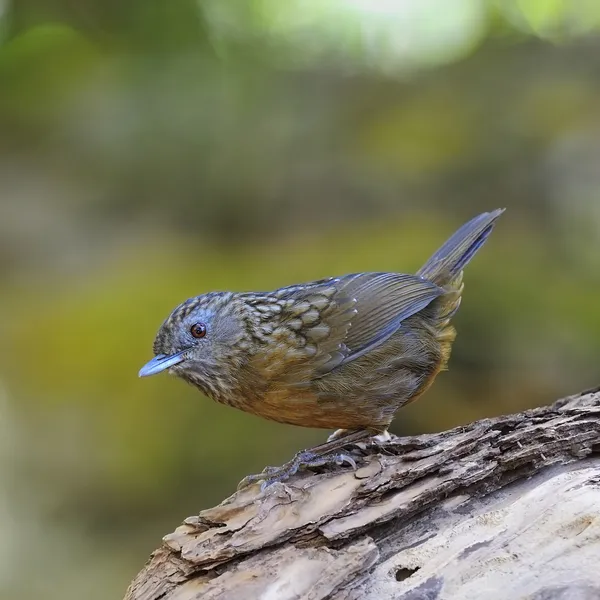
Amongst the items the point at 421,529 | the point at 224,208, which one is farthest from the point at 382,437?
the point at 224,208

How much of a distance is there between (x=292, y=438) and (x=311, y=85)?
18.4 feet

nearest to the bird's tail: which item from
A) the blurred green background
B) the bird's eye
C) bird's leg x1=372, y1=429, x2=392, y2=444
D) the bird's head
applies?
bird's leg x1=372, y1=429, x2=392, y2=444

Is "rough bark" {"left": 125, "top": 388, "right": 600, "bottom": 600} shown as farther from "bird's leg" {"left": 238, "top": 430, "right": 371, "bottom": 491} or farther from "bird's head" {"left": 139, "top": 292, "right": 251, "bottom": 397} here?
"bird's head" {"left": 139, "top": 292, "right": 251, "bottom": 397}

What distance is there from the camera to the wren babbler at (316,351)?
124 inches

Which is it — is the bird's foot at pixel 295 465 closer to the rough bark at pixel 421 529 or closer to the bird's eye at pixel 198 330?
the rough bark at pixel 421 529

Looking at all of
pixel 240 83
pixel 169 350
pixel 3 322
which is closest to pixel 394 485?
pixel 169 350

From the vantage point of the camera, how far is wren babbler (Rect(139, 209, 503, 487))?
10.3ft

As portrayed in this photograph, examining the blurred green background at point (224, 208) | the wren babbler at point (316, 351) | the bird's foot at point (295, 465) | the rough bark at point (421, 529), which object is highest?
the blurred green background at point (224, 208)

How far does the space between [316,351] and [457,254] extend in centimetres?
110

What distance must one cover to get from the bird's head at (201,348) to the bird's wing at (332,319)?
123 millimetres

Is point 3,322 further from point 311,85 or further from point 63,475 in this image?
point 311,85

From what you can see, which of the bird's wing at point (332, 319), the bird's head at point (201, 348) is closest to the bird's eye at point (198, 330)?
the bird's head at point (201, 348)

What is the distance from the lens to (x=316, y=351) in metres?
3.24

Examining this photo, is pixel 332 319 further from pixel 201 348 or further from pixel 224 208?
pixel 224 208
